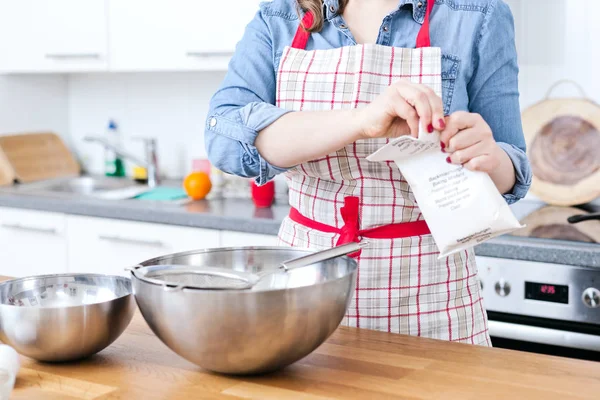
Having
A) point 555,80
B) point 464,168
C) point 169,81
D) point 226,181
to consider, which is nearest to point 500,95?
point 464,168

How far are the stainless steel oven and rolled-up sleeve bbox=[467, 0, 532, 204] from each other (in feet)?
1.93

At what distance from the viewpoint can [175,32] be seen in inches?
102

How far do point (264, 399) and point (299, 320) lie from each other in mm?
98

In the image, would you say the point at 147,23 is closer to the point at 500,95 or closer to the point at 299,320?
the point at 500,95

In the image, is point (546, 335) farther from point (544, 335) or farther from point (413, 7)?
point (413, 7)

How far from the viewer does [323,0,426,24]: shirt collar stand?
1.37 metres

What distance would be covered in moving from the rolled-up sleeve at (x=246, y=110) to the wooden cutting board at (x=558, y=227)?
829 mm

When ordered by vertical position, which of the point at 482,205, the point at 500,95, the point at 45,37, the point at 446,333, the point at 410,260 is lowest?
the point at 446,333

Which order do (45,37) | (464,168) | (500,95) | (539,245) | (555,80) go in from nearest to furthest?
(464,168) → (500,95) → (539,245) → (555,80) → (45,37)

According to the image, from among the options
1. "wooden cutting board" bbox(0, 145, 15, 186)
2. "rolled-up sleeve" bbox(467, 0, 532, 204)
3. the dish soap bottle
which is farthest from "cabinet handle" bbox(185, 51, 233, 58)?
"rolled-up sleeve" bbox(467, 0, 532, 204)

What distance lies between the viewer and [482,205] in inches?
40.1

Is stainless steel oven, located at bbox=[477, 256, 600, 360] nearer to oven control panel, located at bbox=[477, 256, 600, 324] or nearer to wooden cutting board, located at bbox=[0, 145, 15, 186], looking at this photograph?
oven control panel, located at bbox=[477, 256, 600, 324]

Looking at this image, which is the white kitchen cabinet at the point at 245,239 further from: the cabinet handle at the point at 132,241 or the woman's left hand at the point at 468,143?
the woman's left hand at the point at 468,143

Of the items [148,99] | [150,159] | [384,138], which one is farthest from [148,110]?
[384,138]
